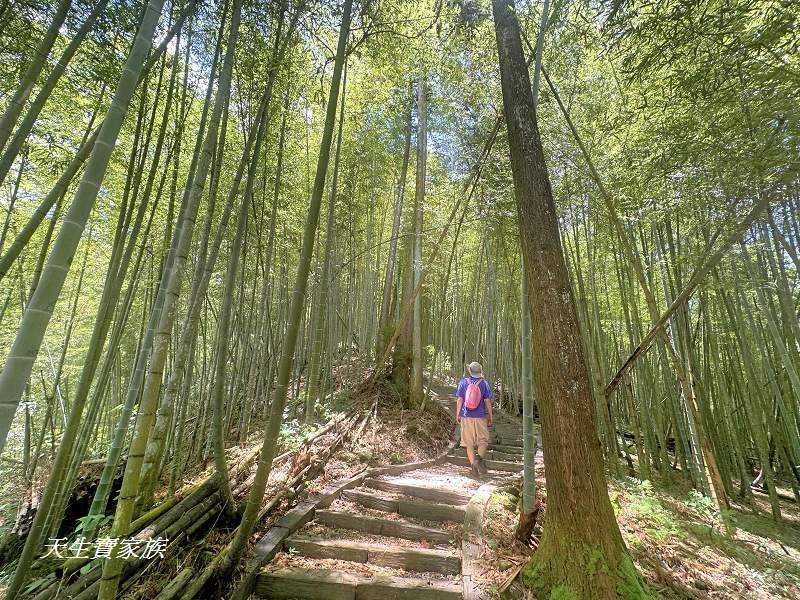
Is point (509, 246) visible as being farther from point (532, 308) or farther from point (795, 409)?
point (795, 409)

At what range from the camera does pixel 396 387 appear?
6.36 meters

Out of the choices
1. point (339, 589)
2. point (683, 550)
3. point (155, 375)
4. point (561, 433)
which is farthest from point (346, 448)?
point (683, 550)

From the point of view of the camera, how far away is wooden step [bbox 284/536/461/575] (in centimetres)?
259

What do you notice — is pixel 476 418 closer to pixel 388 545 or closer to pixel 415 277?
pixel 388 545

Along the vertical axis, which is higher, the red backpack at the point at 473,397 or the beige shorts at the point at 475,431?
the red backpack at the point at 473,397

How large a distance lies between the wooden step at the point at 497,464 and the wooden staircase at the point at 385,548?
2.08 ft

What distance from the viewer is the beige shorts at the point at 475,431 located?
4.45 m

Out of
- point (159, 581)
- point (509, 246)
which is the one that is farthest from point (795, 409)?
point (159, 581)

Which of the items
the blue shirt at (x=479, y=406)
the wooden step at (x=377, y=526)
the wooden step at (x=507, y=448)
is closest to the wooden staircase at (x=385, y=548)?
the wooden step at (x=377, y=526)

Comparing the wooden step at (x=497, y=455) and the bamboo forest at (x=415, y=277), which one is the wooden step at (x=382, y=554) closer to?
the bamboo forest at (x=415, y=277)

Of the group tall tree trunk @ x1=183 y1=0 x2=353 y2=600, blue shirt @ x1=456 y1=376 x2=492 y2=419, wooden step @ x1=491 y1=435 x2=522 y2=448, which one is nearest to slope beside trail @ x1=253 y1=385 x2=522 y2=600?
tall tree trunk @ x1=183 y1=0 x2=353 y2=600

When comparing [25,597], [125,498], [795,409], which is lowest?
[25,597]

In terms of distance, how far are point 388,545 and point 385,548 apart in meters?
0.09

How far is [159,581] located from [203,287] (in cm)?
180
